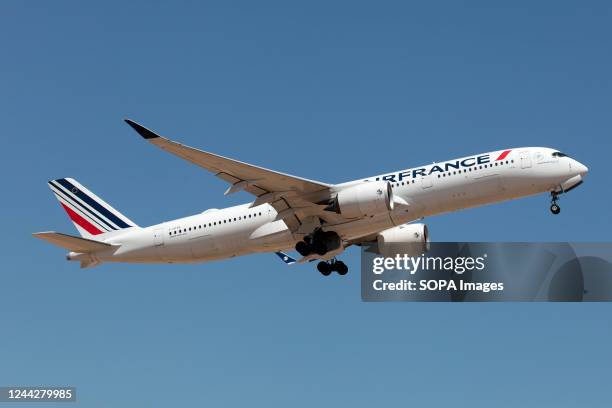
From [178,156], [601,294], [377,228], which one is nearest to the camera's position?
[178,156]

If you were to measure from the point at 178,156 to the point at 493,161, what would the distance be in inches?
487

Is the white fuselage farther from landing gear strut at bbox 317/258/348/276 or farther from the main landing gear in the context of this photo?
landing gear strut at bbox 317/258/348/276

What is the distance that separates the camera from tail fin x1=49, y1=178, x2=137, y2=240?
51781mm

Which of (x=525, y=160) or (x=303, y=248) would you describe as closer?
(x=525, y=160)

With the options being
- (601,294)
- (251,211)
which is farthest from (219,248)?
(601,294)

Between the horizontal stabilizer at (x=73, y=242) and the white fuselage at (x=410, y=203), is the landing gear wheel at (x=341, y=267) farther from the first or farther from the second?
the horizontal stabilizer at (x=73, y=242)

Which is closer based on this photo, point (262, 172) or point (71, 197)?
point (262, 172)

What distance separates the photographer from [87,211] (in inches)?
2073

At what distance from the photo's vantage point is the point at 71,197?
53.5m

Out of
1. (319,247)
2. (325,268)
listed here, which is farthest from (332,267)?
(319,247)

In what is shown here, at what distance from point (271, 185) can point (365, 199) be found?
377cm

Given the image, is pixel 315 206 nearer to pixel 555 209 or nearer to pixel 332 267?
pixel 332 267

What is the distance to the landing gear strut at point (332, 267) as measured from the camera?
5231 centimetres

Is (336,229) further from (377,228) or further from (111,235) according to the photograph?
(111,235)
